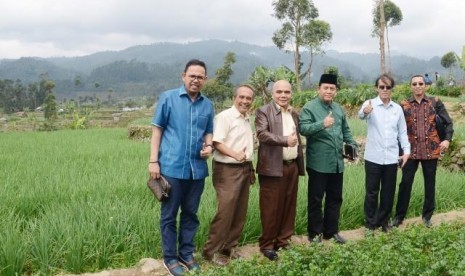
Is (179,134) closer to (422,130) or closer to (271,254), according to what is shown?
(271,254)

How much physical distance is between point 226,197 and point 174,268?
0.65 meters

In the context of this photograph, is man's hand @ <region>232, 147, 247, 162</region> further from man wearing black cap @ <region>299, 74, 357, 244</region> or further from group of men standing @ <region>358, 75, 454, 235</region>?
group of men standing @ <region>358, 75, 454, 235</region>

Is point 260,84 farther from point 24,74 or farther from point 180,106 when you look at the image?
point 24,74

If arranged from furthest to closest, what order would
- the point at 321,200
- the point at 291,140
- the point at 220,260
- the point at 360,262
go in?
the point at 321,200 → the point at 220,260 → the point at 291,140 → the point at 360,262

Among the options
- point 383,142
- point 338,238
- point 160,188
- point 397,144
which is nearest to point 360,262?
point 338,238

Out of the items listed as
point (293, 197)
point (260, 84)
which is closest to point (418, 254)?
point (293, 197)

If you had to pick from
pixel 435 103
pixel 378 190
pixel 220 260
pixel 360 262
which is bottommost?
pixel 220 260

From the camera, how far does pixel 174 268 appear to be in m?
3.30

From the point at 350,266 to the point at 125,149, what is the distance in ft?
25.0

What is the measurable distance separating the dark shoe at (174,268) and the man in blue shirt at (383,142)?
6.76ft

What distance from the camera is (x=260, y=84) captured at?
22344mm

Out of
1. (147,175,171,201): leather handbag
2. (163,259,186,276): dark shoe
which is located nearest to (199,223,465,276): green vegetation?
(163,259,186,276): dark shoe

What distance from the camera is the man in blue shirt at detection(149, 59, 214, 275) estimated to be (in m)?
3.25

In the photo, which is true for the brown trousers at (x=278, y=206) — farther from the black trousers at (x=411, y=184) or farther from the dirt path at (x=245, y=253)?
the black trousers at (x=411, y=184)
